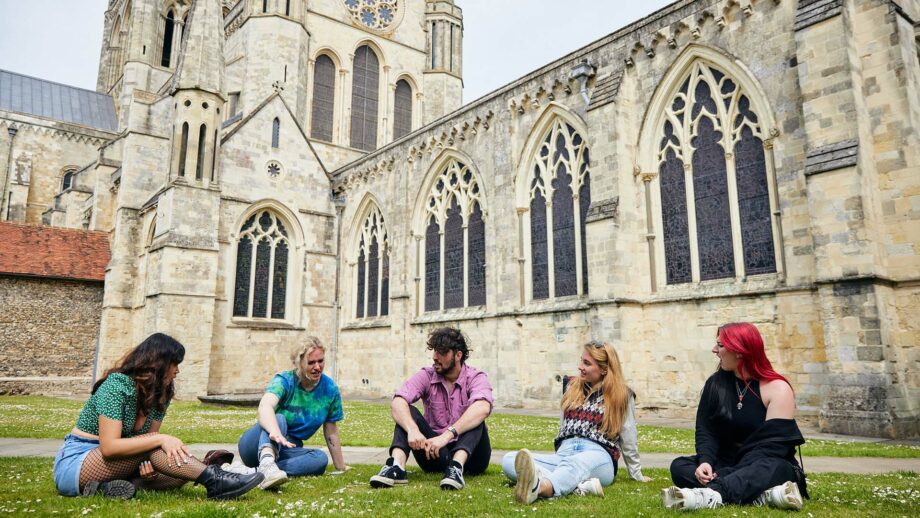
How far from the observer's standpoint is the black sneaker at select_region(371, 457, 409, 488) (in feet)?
15.2

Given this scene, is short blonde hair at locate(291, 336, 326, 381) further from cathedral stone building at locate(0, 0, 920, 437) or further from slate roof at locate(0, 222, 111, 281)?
slate roof at locate(0, 222, 111, 281)

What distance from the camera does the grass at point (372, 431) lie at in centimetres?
738

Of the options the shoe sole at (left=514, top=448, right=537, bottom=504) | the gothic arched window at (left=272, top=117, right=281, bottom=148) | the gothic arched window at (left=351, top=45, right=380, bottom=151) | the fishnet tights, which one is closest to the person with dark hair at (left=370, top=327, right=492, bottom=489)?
the shoe sole at (left=514, top=448, right=537, bottom=504)

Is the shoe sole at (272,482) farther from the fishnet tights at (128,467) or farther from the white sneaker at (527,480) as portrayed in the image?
the white sneaker at (527,480)

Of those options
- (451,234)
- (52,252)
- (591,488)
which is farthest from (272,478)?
(52,252)

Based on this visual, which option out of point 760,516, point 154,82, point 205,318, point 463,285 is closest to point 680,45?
point 463,285

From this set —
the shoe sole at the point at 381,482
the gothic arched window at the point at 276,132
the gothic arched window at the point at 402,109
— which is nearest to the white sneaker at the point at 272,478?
the shoe sole at the point at 381,482

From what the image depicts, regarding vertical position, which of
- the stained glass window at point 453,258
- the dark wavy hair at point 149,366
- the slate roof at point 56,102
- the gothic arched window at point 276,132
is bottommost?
the dark wavy hair at point 149,366

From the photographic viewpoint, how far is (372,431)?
980cm

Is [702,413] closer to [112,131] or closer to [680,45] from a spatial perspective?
[680,45]

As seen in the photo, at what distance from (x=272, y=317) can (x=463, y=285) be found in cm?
787

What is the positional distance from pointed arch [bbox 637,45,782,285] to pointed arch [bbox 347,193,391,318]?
10.4 metres

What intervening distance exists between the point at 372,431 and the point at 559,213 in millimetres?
8010

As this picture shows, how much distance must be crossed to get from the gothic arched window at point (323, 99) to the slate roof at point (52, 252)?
10183 millimetres
